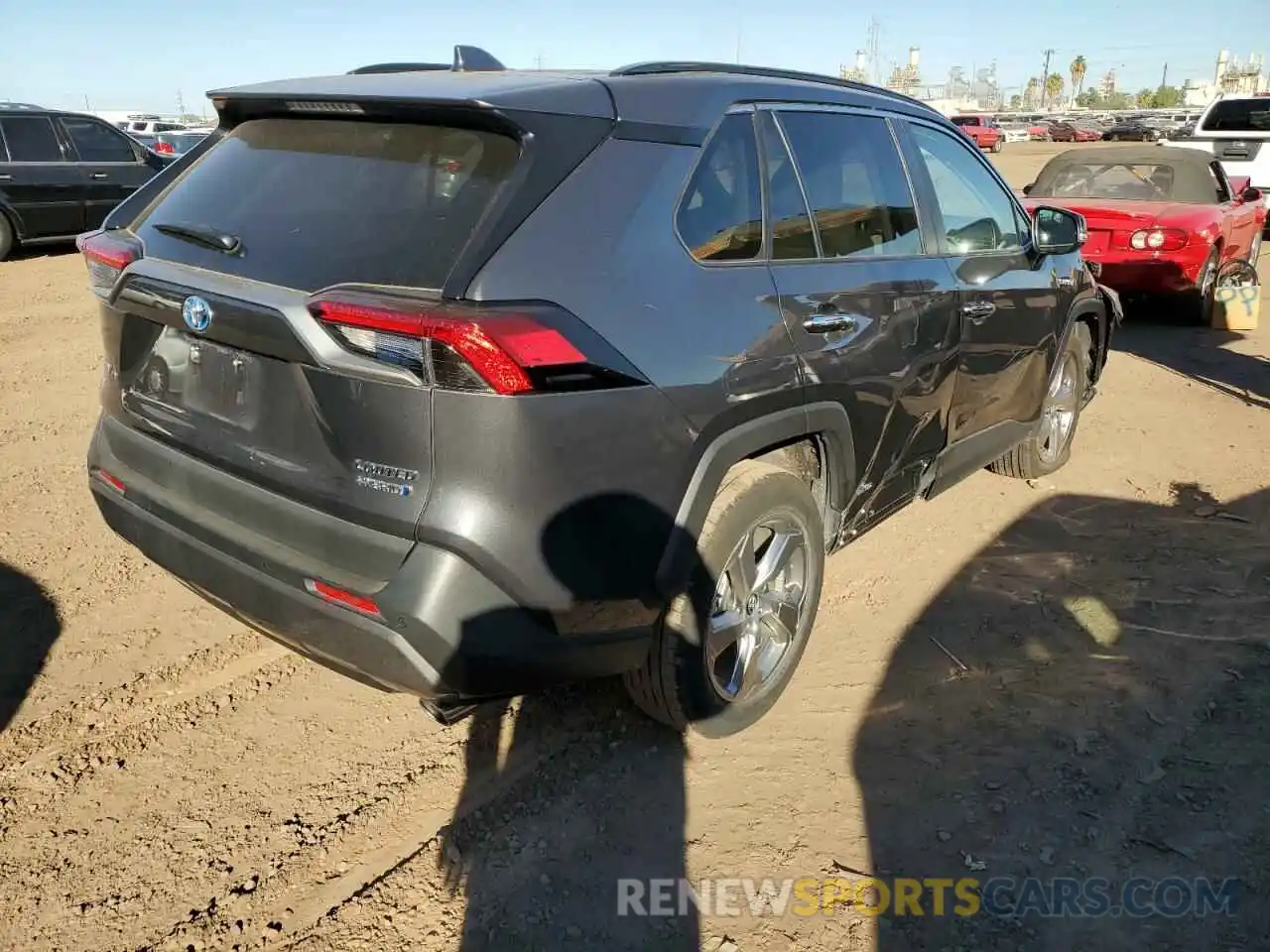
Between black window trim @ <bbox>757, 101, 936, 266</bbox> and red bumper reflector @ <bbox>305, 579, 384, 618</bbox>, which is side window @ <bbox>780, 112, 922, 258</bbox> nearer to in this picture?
black window trim @ <bbox>757, 101, 936, 266</bbox>

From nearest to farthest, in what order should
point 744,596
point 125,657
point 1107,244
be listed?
1. point 744,596
2. point 125,657
3. point 1107,244

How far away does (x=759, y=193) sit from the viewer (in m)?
2.84

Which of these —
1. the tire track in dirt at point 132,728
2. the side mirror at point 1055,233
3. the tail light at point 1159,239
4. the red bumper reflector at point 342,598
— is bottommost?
the tire track in dirt at point 132,728

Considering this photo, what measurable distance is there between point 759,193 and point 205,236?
154 cm

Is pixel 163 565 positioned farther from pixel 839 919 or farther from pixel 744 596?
pixel 839 919

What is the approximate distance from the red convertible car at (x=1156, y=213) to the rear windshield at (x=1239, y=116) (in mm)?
5404

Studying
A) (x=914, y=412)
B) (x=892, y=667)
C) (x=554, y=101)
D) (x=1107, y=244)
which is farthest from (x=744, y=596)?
(x=1107, y=244)

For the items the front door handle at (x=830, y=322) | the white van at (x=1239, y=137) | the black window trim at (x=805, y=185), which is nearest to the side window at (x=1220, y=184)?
the white van at (x=1239, y=137)

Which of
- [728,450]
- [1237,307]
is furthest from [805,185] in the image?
[1237,307]

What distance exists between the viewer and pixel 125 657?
338 cm

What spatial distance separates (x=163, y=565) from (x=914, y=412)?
99.3 inches

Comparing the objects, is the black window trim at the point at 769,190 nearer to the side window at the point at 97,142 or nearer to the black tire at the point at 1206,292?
the black tire at the point at 1206,292

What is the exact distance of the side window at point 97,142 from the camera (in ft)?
40.5

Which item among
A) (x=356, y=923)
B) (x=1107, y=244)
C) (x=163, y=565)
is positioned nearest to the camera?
(x=356, y=923)
